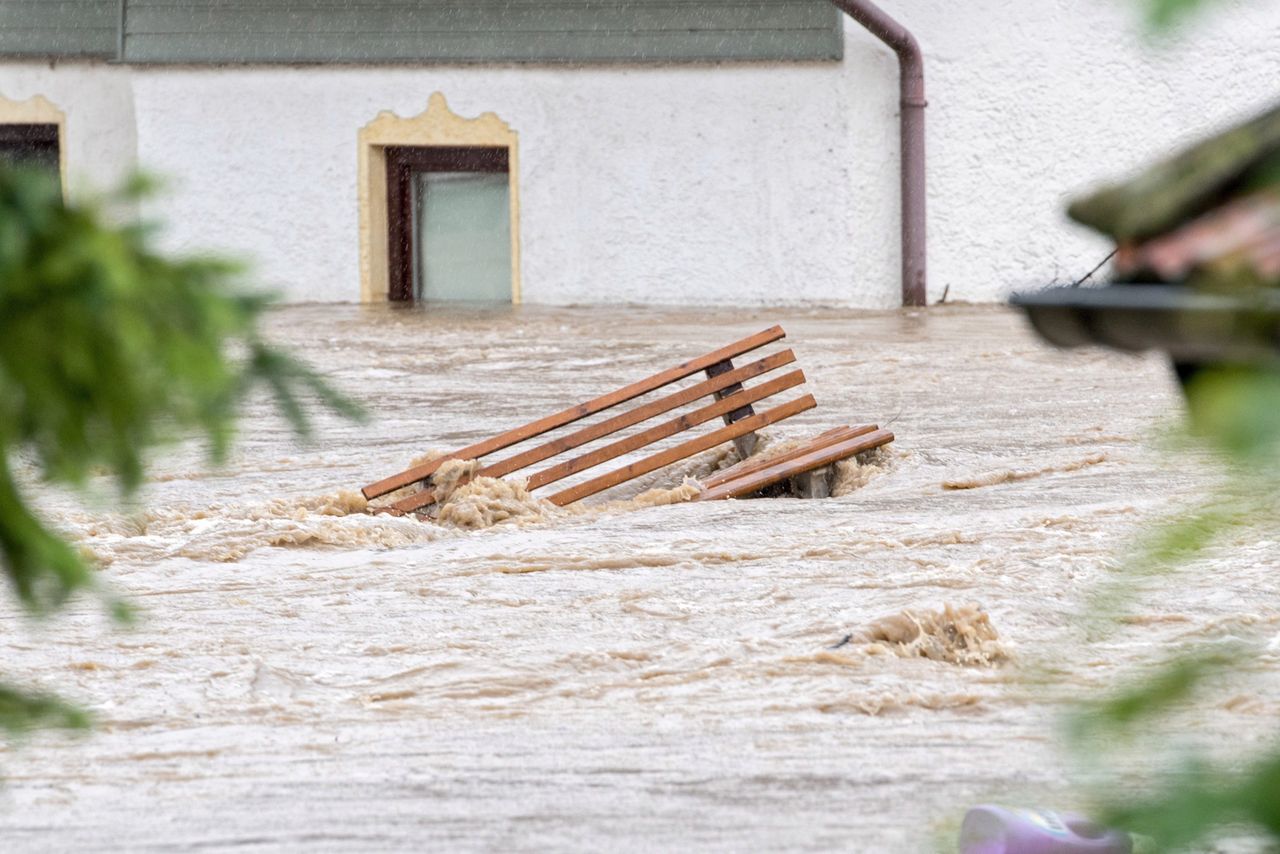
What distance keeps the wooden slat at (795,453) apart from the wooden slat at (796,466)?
0.28ft

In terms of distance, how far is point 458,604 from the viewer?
16.7 ft

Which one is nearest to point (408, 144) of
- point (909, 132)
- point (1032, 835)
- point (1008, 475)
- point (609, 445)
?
point (909, 132)

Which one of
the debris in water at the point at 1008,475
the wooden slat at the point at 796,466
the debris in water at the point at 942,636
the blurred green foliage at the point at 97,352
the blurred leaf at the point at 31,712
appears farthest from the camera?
the wooden slat at the point at 796,466

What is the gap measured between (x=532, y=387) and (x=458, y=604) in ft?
A: 16.4

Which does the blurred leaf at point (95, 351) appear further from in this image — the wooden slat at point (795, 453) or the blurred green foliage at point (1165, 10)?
the wooden slat at point (795, 453)

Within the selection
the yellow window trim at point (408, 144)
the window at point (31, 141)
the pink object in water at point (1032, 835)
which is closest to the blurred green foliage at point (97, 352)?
the pink object in water at point (1032, 835)

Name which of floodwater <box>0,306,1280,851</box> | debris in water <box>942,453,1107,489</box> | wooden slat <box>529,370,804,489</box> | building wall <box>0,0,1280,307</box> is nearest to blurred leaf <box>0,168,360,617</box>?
floodwater <box>0,306,1280,851</box>

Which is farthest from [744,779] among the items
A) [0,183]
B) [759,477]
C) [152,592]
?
[759,477]

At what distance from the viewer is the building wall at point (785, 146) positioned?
551 inches

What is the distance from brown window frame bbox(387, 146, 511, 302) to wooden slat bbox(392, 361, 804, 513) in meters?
8.13

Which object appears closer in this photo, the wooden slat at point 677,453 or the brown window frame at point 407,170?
the wooden slat at point 677,453

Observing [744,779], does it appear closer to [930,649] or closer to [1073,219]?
[930,649]

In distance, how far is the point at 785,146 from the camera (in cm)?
1422

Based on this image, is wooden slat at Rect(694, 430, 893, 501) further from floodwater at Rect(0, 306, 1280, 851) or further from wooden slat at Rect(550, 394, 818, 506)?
wooden slat at Rect(550, 394, 818, 506)
